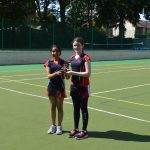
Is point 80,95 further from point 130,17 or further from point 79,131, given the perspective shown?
point 130,17

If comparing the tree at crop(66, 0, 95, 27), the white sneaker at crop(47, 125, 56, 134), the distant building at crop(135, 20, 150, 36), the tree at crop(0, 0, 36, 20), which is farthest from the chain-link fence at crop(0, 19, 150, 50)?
the white sneaker at crop(47, 125, 56, 134)

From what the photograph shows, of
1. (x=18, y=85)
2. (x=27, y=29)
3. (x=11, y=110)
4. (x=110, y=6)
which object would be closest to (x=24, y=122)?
(x=11, y=110)

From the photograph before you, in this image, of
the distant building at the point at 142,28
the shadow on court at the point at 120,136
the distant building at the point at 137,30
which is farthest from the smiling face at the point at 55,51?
the distant building at the point at 142,28

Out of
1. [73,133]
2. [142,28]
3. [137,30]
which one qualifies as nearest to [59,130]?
[73,133]

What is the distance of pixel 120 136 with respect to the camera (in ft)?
25.5

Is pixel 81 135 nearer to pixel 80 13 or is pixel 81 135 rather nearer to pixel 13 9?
pixel 13 9

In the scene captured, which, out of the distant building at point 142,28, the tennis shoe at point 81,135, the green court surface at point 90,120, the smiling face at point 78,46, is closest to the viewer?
the green court surface at point 90,120

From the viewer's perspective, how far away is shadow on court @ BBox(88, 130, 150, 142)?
7.58 meters

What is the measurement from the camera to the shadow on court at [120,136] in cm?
758

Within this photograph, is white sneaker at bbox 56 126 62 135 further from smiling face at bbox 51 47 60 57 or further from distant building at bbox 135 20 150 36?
distant building at bbox 135 20 150 36

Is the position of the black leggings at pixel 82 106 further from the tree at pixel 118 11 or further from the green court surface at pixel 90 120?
the tree at pixel 118 11

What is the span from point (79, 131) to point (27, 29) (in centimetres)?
2194

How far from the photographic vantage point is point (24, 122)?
28.8 feet

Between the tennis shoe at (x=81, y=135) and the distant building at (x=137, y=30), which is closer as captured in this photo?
the tennis shoe at (x=81, y=135)
